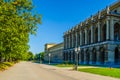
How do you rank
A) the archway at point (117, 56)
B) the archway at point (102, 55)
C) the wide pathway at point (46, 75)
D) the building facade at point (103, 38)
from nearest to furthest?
the wide pathway at point (46, 75), the building facade at point (103, 38), the archway at point (117, 56), the archway at point (102, 55)

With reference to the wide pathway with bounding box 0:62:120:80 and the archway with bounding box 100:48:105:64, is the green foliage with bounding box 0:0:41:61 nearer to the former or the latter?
the wide pathway with bounding box 0:62:120:80

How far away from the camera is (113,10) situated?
92250mm

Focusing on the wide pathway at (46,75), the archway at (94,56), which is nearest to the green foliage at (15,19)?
the wide pathway at (46,75)

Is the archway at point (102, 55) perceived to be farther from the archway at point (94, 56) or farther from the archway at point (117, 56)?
the archway at point (94, 56)

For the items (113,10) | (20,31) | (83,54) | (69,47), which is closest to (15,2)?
(20,31)

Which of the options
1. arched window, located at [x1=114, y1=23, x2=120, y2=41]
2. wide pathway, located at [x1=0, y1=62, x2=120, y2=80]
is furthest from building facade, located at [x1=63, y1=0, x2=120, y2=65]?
wide pathway, located at [x1=0, y1=62, x2=120, y2=80]

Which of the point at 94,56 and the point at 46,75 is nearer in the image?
the point at 46,75

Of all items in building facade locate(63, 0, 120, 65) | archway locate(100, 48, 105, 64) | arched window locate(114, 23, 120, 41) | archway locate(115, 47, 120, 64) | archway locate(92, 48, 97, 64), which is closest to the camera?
building facade locate(63, 0, 120, 65)

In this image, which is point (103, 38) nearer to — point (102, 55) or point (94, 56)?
point (102, 55)

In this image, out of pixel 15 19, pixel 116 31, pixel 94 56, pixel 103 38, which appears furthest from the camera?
pixel 94 56

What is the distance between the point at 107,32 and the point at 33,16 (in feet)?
182

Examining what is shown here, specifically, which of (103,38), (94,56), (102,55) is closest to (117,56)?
(102,55)

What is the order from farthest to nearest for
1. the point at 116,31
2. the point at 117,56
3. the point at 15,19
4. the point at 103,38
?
1. the point at 116,31
2. the point at 103,38
3. the point at 117,56
4. the point at 15,19

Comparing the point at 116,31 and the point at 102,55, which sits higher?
the point at 116,31
